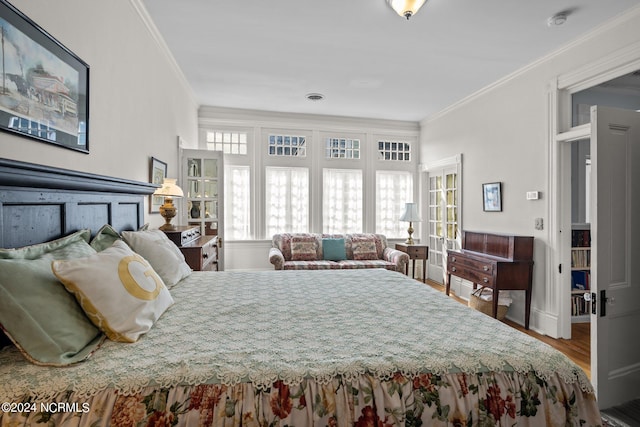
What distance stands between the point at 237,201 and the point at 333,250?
176cm

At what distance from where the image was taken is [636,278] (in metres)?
1.93

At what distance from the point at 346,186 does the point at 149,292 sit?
178 inches

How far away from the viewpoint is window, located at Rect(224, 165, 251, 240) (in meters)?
5.22

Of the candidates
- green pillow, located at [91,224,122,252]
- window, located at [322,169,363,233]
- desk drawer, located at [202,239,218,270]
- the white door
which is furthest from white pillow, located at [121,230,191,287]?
window, located at [322,169,363,233]

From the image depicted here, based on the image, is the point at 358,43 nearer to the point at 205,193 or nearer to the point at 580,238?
the point at 205,193

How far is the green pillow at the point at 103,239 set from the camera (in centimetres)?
167

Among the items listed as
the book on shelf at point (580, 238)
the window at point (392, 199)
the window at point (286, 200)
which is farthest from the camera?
the window at point (392, 199)

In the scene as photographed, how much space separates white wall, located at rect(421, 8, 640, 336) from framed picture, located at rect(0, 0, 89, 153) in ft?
12.7

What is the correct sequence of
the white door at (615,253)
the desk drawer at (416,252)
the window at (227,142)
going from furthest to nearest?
1. the window at (227,142)
2. the desk drawer at (416,252)
3. the white door at (615,253)

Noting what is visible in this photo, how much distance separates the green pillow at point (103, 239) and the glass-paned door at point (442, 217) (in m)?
4.32

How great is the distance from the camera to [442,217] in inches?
207

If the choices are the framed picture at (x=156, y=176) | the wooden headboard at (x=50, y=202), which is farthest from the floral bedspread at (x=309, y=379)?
the framed picture at (x=156, y=176)

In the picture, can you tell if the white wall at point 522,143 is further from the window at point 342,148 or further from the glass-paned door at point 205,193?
the glass-paned door at point 205,193

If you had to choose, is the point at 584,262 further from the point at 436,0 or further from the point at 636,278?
the point at 436,0
